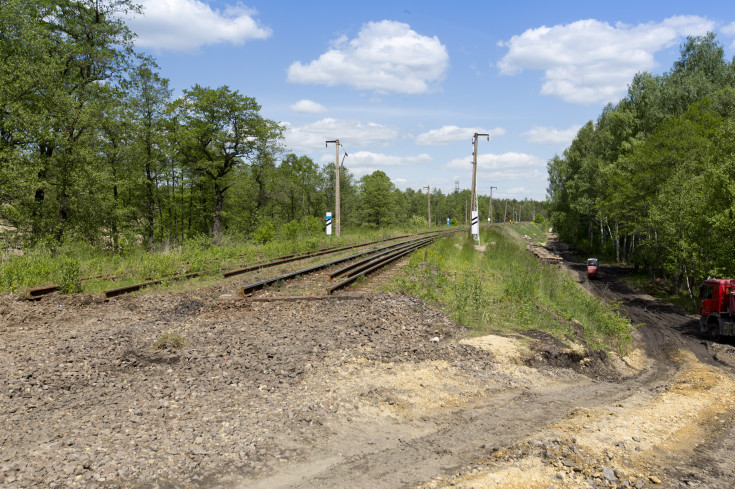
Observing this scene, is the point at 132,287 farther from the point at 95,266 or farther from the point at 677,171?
the point at 677,171

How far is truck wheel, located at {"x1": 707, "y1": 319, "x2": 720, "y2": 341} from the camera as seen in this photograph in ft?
56.2

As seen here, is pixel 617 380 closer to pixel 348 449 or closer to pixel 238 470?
pixel 348 449

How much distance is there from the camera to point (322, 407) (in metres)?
5.84

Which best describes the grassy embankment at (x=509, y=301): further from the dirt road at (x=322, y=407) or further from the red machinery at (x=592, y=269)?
the red machinery at (x=592, y=269)

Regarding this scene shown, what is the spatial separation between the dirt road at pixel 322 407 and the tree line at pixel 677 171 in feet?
52.8

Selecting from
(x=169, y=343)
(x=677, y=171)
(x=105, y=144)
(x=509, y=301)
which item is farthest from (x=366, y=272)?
(x=677, y=171)

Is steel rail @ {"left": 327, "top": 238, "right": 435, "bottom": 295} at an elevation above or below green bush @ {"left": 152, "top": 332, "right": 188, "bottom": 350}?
above

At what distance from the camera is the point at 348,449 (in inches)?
201

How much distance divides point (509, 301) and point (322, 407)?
872 centimetres

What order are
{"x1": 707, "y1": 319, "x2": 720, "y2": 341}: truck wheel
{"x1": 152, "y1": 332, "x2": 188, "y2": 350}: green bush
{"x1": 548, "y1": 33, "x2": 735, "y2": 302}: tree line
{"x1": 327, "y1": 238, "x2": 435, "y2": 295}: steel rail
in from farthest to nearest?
{"x1": 548, "y1": 33, "x2": 735, "y2": 302}: tree line
{"x1": 707, "y1": 319, "x2": 720, "y2": 341}: truck wheel
{"x1": 327, "y1": 238, "x2": 435, "y2": 295}: steel rail
{"x1": 152, "y1": 332, "x2": 188, "y2": 350}: green bush

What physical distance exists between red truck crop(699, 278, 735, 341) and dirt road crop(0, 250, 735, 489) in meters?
8.34

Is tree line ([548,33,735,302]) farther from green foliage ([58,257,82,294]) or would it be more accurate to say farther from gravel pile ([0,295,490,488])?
green foliage ([58,257,82,294])

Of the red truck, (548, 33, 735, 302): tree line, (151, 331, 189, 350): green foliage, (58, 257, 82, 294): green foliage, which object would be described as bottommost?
the red truck

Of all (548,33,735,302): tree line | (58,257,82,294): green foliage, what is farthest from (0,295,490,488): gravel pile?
(548,33,735,302): tree line
